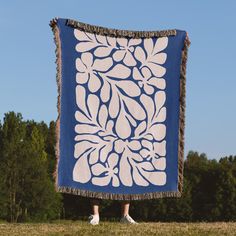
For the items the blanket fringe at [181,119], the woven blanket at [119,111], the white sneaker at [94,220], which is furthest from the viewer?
the blanket fringe at [181,119]

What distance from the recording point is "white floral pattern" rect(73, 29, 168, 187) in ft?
48.5

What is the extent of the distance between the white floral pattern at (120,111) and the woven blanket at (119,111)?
0.08 feet

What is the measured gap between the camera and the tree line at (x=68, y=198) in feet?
210

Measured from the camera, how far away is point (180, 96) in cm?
1551

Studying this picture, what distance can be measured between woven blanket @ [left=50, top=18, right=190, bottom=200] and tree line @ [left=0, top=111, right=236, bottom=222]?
150ft

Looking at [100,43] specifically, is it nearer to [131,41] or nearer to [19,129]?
[131,41]

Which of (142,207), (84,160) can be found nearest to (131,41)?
(84,160)

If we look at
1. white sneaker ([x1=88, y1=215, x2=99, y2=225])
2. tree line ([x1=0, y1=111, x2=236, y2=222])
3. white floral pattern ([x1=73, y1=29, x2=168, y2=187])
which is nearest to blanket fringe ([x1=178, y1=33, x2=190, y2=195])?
white floral pattern ([x1=73, y1=29, x2=168, y2=187])

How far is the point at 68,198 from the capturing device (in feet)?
225

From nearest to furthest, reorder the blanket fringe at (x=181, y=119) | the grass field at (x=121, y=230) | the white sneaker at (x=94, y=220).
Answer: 1. the grass field at (x=121, y=230)
2. the white sneaker at (x=94, y=220)
3. the blanket fringe at (x=181, y=119)

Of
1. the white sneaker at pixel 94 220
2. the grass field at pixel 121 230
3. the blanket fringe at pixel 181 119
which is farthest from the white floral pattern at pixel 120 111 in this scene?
the grass field at pixel 121 230

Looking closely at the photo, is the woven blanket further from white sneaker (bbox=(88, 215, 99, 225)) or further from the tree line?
the tree line

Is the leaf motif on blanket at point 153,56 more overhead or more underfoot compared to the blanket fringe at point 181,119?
more overhead

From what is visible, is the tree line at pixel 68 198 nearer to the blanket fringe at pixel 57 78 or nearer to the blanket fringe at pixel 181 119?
the blanket fringe at pixel 181 119
